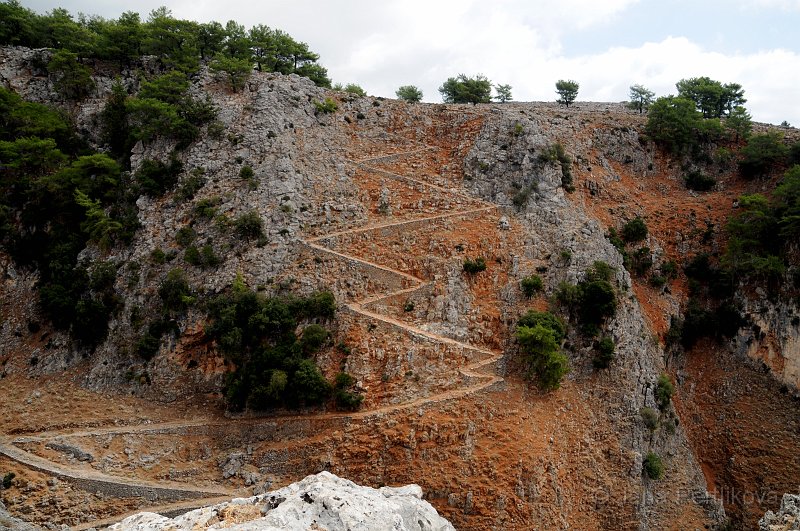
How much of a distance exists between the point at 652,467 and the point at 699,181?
25412mm

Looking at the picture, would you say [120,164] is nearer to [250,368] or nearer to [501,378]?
[250,368]

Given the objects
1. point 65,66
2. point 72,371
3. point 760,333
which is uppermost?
point 65,66

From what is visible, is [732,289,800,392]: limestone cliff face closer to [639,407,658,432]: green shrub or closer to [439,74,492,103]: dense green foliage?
[639,407,658,432]: green shrub

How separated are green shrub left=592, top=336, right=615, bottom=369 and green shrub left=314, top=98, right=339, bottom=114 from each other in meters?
27.8

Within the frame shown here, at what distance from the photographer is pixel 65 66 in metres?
44.7

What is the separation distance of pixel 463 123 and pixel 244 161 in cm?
1816

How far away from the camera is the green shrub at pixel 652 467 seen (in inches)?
1222

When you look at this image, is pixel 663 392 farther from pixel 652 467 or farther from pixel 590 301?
pixel 590 301

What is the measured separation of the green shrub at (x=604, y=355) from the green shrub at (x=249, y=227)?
22317mm

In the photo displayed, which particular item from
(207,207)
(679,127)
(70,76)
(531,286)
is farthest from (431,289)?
(70,76)

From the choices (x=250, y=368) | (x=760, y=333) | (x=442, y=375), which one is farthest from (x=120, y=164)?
(x=760, y=333)


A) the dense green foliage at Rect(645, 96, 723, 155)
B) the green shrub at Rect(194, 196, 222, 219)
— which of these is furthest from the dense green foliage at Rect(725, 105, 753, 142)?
the green shrub at Rect(194, 196, 222, 219)

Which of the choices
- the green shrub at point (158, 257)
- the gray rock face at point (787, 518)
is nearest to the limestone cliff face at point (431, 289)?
the green shrub at point (158, 257)

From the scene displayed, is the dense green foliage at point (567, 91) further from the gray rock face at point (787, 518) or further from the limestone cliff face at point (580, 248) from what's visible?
the gray rock face at point (787, 518)
